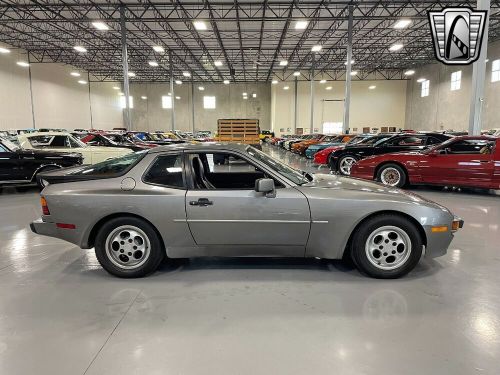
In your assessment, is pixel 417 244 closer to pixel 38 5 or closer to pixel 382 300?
pixel 382 300

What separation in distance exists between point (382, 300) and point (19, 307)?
3.20 meters

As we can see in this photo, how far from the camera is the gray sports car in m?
3.46

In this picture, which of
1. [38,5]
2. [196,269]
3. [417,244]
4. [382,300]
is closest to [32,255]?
[196,269]

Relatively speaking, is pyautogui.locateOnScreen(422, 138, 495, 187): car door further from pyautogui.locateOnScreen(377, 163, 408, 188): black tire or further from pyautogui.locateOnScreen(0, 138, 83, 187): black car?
pyautogui.locateOnScreen(0, 138, 83, 187): black car

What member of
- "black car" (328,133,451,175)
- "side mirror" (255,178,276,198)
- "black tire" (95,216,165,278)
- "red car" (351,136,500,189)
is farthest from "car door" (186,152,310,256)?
"black car" (328,133,451,175)

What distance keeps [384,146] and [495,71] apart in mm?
19305

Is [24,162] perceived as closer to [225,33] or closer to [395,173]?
[395,173]

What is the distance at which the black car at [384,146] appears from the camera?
36.4ft

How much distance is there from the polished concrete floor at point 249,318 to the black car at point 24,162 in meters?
5.03

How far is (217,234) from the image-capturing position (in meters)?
3.54

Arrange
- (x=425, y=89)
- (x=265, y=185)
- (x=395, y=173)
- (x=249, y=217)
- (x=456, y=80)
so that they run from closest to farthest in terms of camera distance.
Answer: (x=265, y=185), (x=249, y=217), (x=395, y=173), (x=456, y=80), (x=425, y=89)

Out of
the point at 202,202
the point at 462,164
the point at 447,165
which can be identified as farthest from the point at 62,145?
the point at 462,164

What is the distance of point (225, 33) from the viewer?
24422mm

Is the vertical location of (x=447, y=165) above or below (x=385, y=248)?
above
